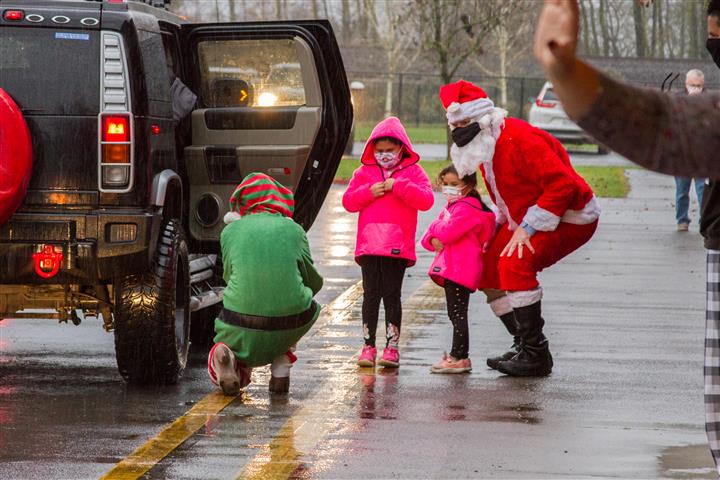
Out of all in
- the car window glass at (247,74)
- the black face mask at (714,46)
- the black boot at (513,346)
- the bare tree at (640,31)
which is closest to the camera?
the black face mask at (714,46)

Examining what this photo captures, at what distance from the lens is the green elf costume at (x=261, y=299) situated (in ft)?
24.3

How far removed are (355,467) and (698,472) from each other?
53.6 inches

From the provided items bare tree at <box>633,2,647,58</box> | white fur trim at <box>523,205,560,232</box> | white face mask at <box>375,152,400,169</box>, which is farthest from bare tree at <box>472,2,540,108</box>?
white fur trim at <box>523,205,560,232</box>

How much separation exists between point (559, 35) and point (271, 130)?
703 centimetres

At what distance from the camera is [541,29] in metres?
2.56

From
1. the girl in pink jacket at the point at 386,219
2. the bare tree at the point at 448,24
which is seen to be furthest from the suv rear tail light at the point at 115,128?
the bare tree at the point at 448,24

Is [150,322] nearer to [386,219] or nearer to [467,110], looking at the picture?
[386,219]

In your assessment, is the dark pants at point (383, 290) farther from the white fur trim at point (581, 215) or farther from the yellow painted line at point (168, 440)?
the yellow painted line at point (168, 440)

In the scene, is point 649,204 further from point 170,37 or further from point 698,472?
point 698,472

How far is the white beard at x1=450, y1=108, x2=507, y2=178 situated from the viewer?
8211 mm

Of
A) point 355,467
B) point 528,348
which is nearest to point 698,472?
point 355,467

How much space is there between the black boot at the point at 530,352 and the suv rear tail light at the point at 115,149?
7.75 feet

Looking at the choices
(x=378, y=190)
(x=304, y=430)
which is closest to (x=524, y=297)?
(x=378, y=190)

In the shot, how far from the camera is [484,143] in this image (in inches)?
324
